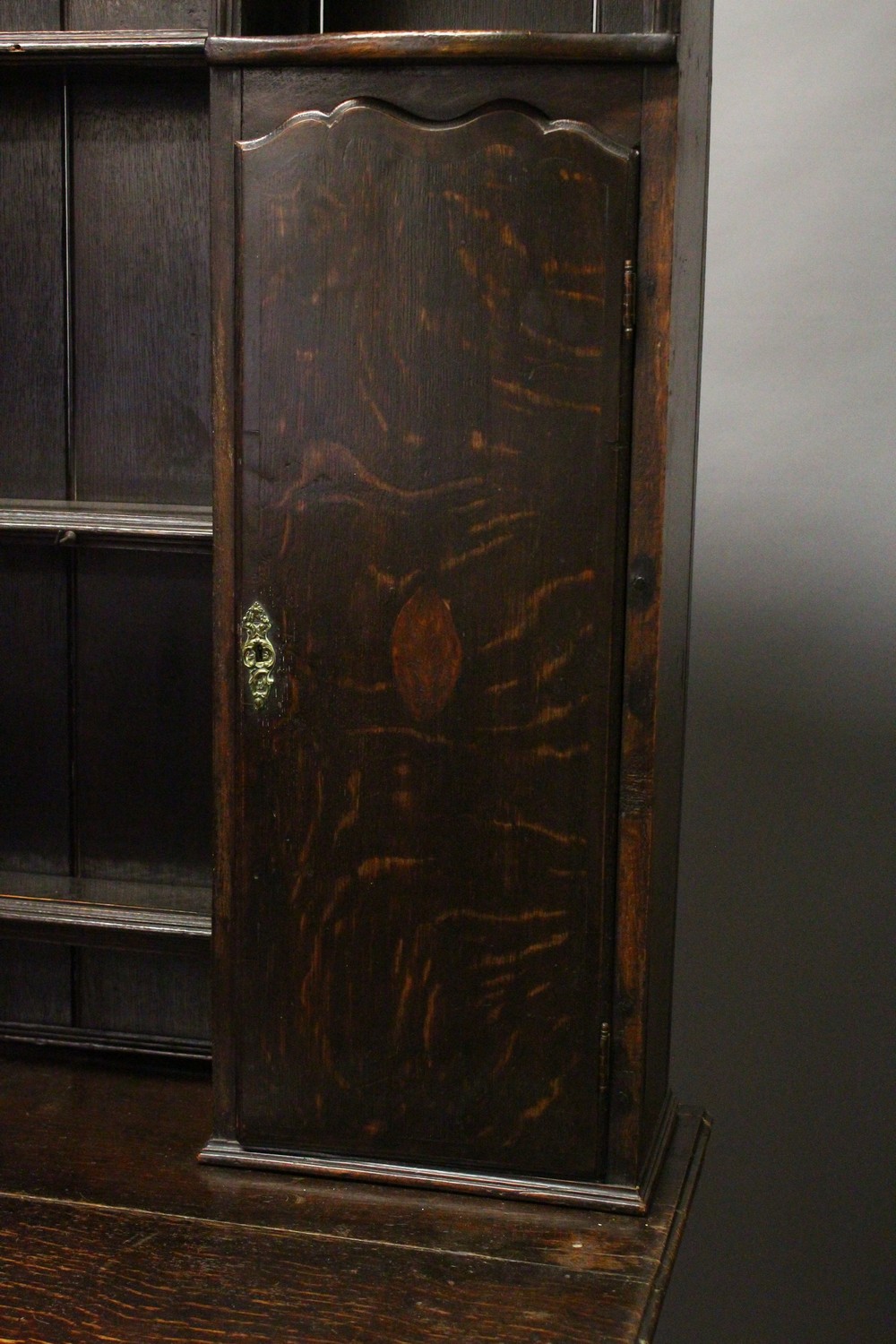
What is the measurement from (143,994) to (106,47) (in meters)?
1.39

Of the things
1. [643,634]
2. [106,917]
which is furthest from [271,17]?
[106,917]

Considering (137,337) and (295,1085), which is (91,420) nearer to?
(137,337)

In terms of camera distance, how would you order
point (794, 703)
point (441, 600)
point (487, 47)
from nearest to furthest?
point (487, 47) → point (441, 600) → point (794, 703)

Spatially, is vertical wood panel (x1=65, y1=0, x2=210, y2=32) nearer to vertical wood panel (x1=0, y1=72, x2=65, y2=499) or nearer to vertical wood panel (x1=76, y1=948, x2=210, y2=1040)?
vertical wood panel (x1=0, y1=72, x2=65, y2=499)

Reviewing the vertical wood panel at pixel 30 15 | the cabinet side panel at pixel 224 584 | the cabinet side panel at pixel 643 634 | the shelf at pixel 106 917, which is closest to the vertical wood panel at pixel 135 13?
the vertical wood panel at pixel 30 15

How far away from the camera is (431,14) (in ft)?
7.17

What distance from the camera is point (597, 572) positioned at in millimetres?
1834

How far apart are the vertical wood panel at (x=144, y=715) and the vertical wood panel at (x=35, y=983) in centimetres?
16

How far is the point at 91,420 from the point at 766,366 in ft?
3.78

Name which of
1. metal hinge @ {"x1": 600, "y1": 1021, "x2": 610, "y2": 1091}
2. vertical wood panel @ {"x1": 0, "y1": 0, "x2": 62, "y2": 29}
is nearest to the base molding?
metal hinge @ {"x1": 600, "y1": 1021, "x2": 610, "y2": 1091}

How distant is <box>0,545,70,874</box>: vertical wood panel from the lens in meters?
2.38

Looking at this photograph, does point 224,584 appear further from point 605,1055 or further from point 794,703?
point 794,703

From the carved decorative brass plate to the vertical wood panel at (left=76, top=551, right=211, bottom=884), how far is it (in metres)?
0.42

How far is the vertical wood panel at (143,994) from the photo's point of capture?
2396 mm
